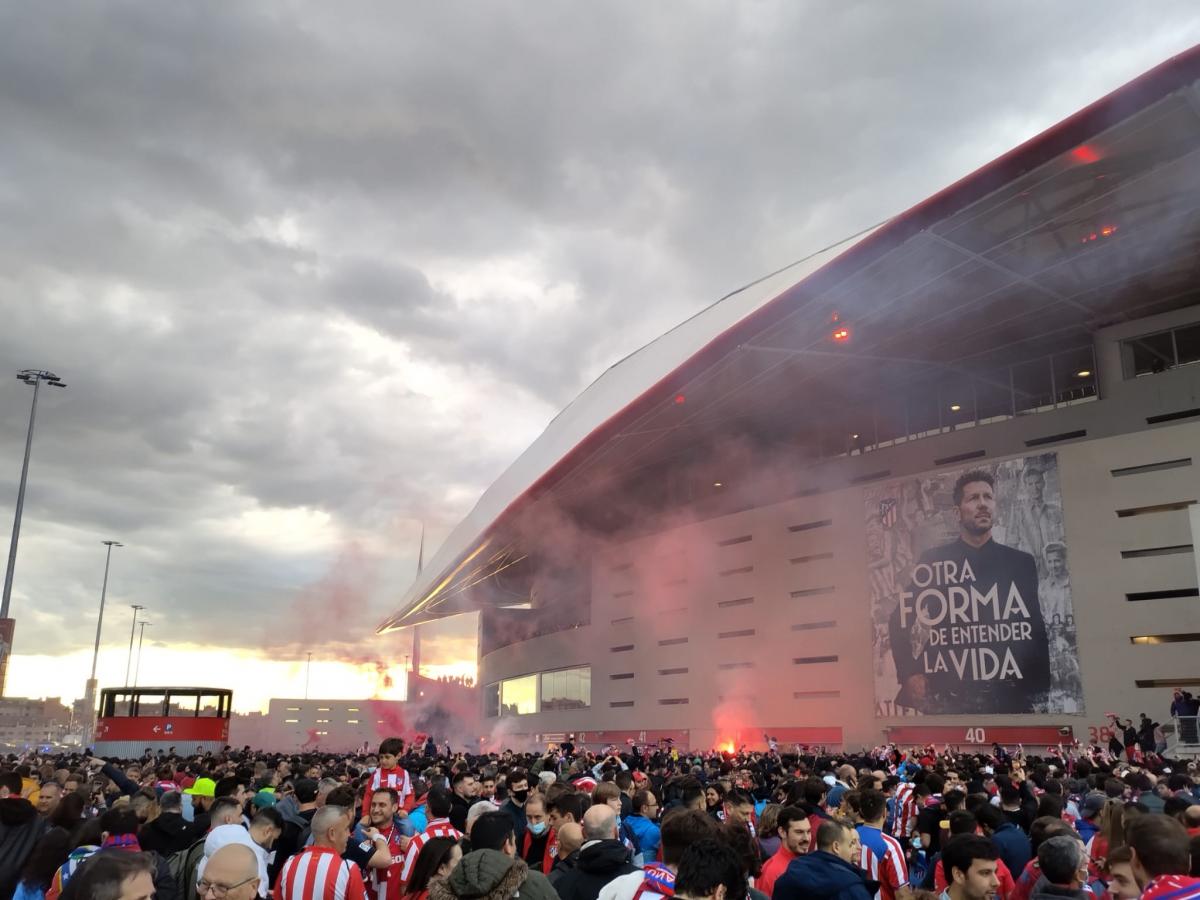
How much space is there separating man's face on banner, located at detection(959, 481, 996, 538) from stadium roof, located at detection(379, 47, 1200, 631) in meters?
3.58

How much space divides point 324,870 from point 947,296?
72.5 feet

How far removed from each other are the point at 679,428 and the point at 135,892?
1061 inches

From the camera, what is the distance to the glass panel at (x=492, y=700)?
53.7 metres

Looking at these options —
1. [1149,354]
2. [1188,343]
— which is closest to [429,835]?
[1188,343]

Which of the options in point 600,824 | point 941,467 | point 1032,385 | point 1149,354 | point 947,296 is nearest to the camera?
point 600,824

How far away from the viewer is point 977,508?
2661 cm

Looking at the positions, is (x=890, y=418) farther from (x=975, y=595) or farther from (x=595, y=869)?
(x=595, y=869)

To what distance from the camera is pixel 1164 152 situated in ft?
55.2

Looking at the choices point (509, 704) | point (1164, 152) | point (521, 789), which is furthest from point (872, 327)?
point (509, 704)

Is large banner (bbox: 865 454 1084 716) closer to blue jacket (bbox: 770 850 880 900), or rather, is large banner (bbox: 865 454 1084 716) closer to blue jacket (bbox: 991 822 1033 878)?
blue jacket (bbox: 991 822 1033 878)

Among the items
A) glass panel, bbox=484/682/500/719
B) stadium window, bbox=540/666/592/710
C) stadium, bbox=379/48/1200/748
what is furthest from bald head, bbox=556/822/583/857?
glass panel, bbox=484/682/500/719

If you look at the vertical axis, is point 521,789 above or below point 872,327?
below

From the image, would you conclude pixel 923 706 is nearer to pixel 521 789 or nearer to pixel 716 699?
pixel 716 699

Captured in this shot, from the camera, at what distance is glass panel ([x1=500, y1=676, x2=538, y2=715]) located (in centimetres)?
4747
